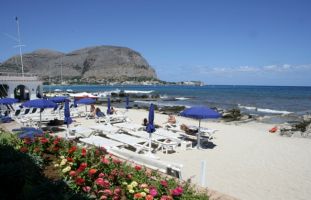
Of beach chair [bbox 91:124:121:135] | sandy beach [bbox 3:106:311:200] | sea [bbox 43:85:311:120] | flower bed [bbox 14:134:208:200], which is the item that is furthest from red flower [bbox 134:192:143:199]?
sea [bbox 43:85:311:120]

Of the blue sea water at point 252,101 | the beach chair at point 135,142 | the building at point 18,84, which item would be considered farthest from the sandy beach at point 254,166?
the blue sea water at point 252,101

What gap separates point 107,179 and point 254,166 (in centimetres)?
622

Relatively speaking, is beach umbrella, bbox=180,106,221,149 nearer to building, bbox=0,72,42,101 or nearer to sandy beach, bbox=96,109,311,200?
sandy beach, bbox=96,109,311,200

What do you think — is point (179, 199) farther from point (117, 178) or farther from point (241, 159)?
point (241, 159)

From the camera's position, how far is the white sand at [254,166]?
23.6 ft

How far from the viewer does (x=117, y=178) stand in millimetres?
4980

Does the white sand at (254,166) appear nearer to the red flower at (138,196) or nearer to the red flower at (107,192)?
the red flower at (138,196)

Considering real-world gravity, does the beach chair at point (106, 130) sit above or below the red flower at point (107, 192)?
below

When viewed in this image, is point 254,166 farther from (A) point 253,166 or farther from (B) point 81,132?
(B) point 81,132

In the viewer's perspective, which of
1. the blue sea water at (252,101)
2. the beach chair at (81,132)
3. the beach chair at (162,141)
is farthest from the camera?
the blue sea water at (252,101)

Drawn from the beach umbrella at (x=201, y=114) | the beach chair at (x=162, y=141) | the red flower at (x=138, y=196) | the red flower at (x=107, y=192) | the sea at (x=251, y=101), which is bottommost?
the sea at (x=251, y=101)

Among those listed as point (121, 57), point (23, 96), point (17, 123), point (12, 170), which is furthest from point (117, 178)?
point (121, 57)

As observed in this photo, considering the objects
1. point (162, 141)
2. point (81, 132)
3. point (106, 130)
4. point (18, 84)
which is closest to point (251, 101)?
point (18, 84)

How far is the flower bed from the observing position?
4266 mm
